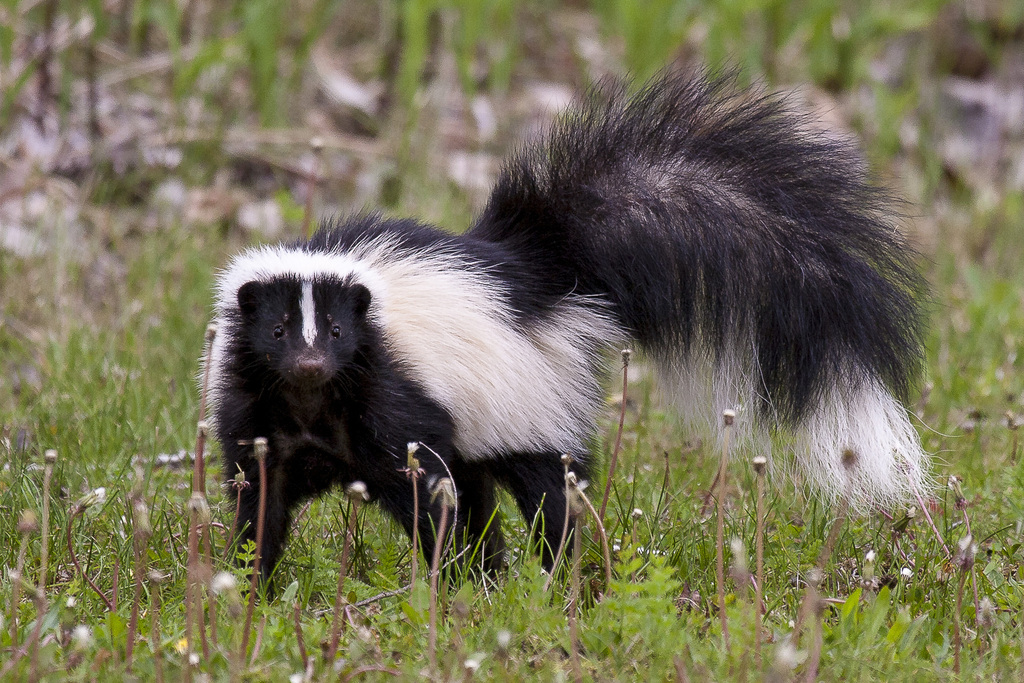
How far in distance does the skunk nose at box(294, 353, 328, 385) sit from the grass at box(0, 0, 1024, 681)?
576 mm

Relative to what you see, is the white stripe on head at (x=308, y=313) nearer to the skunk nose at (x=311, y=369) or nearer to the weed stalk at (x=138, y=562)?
the skunk nose at (x=311, y=369)

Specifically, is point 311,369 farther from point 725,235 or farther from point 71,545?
point 725,235

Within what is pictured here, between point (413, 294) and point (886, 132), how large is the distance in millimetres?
6758

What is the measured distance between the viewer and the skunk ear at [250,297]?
3.89m

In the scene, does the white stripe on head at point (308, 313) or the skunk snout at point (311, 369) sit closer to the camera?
the skunk snout at point (311, 369)

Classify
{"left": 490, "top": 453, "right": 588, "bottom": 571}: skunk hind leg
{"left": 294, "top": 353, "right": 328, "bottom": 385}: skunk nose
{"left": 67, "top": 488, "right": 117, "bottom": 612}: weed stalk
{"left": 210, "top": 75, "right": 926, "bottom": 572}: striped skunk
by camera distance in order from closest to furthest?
Answer: {"left": 67, "top": 488, "right": 117, "bottom": 612}: weed stalk
{"left": 294, "top": 353, "right": 328, "bottom": 385}: skunk nose
{"left": 210, "top": 75, "right": 926, "bottom": 572}: striped skunk
{"left": 490, "top": 453, "right": 588, "bottom": 571}: skunk hind leg

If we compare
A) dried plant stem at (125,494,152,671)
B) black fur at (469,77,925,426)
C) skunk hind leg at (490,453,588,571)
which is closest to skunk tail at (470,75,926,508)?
black fur at (469,77,925,426)

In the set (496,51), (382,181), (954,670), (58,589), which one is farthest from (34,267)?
(954,670)

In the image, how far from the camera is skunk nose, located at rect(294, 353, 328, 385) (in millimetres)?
3691

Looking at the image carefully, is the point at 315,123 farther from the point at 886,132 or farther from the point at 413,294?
the point at 413,294

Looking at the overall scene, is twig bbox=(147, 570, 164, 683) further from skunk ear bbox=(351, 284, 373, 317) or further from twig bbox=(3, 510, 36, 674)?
skunk ear bbox=(351, 284, 373, 317)

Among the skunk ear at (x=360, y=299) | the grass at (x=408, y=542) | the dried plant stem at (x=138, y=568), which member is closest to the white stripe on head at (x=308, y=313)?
the skunk ear at (x=360, y=299)

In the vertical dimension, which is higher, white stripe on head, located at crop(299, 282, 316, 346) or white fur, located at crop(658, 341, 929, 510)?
Answer: white stripe on head, located at crop(299, 282, 316, 346)

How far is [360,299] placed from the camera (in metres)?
3.88
